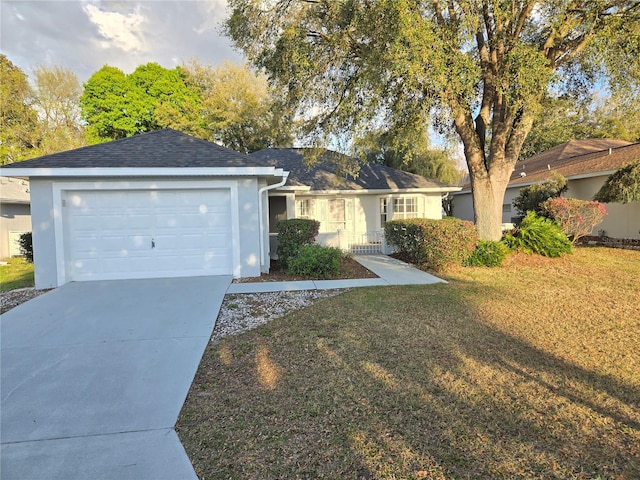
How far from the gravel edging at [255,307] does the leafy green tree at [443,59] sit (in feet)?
17.1

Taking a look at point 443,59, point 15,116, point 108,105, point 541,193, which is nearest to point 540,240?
point 541,193

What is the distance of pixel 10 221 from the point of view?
49.5 ft

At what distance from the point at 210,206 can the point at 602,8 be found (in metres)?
10.1

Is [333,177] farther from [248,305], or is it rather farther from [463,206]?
[463,206]

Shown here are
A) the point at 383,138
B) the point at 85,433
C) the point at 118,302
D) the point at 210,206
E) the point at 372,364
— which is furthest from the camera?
the point at 383,138

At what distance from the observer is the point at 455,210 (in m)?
23.6

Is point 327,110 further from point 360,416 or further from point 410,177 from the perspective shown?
point 360,416

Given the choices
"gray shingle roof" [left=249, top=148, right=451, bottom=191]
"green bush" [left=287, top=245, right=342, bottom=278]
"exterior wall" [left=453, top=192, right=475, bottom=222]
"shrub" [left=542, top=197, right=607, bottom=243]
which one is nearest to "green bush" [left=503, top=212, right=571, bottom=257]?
"shrub" [left=542, top=197, right=607, bottom=243]

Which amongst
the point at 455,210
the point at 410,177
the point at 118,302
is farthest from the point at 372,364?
the point at 455,210

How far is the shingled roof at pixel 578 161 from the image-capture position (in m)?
14.0

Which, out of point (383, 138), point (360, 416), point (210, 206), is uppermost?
point (383, 138)

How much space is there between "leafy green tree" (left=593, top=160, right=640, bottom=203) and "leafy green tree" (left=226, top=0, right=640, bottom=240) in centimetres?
331

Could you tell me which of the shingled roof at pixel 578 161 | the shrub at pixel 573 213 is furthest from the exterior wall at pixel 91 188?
the shingled roof at pixel 578 161

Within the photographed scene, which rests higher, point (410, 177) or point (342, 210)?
point (410, 177)
